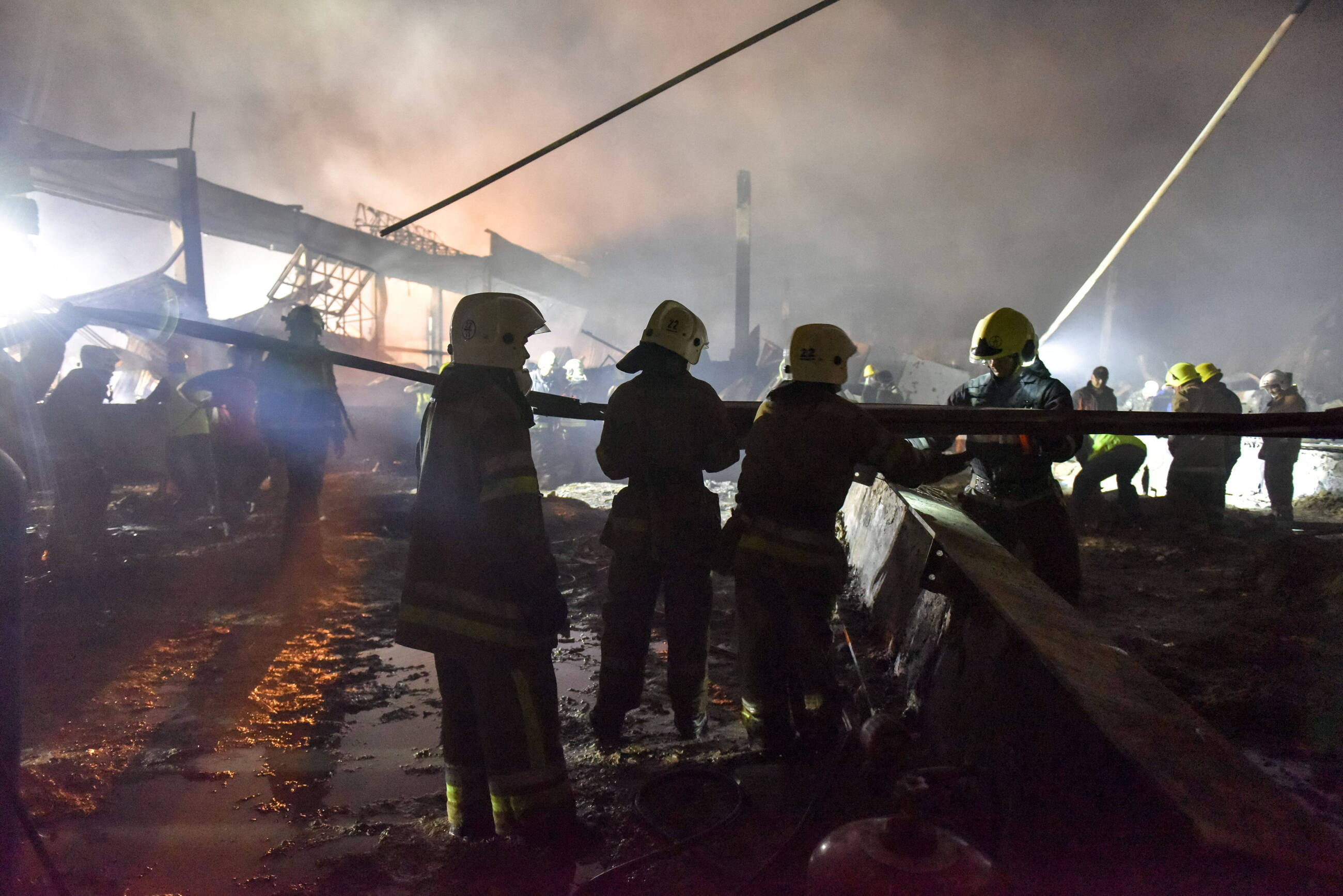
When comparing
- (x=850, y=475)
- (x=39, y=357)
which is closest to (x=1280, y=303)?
(x=850, y=475)

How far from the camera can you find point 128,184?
13.2 metres

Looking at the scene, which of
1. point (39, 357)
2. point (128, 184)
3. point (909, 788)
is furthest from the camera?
point (128, 184)

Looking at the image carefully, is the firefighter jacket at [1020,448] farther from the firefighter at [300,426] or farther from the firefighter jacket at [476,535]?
the firefighter at [300,426]

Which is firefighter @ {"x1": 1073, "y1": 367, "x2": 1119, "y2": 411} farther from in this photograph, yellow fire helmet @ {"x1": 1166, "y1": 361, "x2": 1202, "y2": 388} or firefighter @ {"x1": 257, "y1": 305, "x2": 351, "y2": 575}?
firefighter @ {"x1": 257, "y1": 305, "x2": 351, "y2": 575}

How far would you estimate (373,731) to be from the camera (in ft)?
10.7

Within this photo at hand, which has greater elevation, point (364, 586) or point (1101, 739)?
point (1101, 739)

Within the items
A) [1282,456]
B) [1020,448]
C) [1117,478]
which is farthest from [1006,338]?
[1282,456]

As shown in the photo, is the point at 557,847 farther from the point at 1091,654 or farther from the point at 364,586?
the point at 364,586

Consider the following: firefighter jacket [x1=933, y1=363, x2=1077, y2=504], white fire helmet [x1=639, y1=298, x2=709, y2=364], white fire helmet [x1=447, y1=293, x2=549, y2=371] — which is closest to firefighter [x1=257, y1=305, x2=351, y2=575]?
white fire helmet [x1=639, y1=298, x2=709, y2=364]

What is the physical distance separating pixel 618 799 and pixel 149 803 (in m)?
1.79

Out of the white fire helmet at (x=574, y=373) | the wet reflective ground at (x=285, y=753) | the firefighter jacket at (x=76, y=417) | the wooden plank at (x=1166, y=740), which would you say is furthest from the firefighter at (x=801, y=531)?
the white fire helmet at (x=574, y=373)

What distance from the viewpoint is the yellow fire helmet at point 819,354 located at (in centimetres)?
296

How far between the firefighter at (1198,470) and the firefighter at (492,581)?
7.60 metres

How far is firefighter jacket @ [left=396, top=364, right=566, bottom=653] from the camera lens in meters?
2.26
